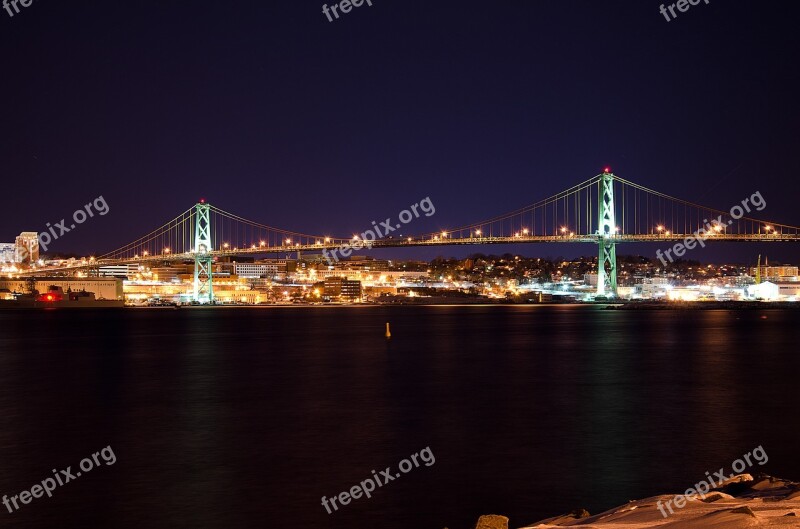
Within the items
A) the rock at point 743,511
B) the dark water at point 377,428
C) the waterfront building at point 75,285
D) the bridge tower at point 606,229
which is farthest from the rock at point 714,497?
the waterfront building at point 75,285

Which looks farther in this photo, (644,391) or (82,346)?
(82,346)

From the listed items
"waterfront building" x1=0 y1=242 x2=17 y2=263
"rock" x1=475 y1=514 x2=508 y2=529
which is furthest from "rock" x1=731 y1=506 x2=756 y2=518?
"waterfront building" x1=0 y1=242 x2=17 y2=263

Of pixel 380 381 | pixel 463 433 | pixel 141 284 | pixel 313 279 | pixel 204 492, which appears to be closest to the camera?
pixel 204 492

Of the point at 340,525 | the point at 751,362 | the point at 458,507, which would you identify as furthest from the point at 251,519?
the point at 751,362

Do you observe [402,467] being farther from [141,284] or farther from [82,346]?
[141,284]

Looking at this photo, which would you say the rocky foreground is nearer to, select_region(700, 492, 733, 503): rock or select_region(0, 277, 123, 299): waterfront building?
select_region(700, 492, 733, 503): rock

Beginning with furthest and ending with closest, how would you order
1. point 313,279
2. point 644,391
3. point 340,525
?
1. point 313,279
2. point 644,391
3. point 340,525
